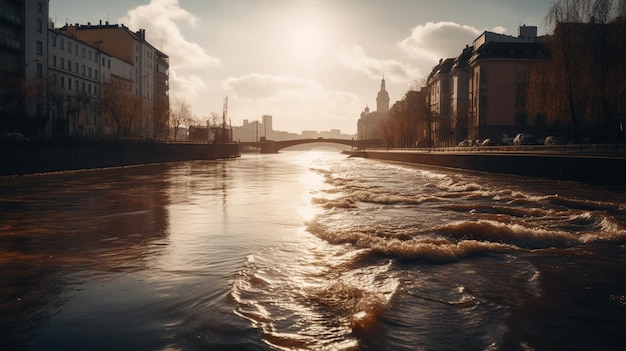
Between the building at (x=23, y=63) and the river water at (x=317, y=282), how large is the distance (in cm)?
4315

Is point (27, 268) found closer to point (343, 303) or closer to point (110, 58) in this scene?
point (343, 303)

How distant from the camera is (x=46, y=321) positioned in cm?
532

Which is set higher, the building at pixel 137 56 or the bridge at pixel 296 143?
the building at pixel 137 56

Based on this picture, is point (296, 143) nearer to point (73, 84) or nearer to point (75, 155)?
point (73, 84)

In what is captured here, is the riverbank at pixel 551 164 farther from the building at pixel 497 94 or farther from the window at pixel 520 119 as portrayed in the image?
the window at pixel 520 119

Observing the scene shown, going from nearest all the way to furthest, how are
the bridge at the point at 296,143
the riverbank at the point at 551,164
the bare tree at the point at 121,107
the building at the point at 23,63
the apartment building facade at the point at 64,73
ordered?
1. the riverbank at the point at 551,164
2. the building at the point at 23,63
3. the apartment building facade at the point at 64,73
4. the bare tree at the point at 121,107
5. the bridge at the point at 296,143

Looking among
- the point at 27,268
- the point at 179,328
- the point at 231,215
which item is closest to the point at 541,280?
the point at 179,328

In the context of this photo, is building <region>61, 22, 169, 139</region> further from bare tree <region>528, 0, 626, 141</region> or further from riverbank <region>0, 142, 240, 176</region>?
bare tree <region>528, 0, 626, 141</region>

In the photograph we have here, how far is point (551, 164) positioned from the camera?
1098 inches

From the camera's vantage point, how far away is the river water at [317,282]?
16.3ft

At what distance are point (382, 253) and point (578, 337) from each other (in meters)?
4.29

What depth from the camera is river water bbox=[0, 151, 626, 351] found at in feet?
16.3

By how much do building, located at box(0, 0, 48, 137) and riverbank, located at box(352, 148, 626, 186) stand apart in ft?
153

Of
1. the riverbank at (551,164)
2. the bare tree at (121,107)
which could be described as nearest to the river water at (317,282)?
the riverbank at (551,164)
